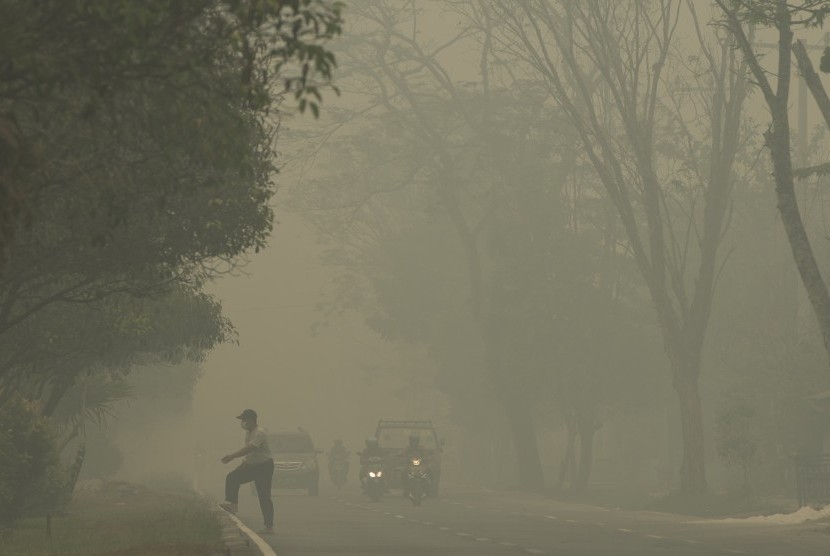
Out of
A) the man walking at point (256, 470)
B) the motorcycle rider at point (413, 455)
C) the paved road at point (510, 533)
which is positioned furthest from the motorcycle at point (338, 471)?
the man walking at point (256, 470)

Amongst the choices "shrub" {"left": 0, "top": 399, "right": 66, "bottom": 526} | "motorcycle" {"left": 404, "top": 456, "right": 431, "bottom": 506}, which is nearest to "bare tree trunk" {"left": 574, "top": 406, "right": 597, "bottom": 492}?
"motorcycle" {"left": 404, "top": 456, "right": 431, "bottom": 506}

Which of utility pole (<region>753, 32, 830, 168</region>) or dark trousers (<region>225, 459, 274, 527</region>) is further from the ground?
utility pole (<region>753, 32, 830, 168</region>)

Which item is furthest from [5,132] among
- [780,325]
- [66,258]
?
[780,325]

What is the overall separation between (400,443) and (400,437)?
43cm

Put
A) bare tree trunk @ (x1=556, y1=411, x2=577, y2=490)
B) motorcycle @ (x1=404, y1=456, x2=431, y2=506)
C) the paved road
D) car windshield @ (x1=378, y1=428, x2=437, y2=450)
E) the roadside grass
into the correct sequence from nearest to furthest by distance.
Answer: the roadside grass
the paved road
motorcycle @ (x1=404, y1=456, x2=431, y2=506)
car windshield @ (x1=378, y1=428, x2=437, y2=450)
bare tree trunk @ (x1=556, y1=411, x2=577, y2=490)

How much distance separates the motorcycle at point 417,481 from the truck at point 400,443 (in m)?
2.41

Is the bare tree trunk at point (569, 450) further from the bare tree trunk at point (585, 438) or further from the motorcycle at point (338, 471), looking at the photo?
the motorcycle at point (338, 471)

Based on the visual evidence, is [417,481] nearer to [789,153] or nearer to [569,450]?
[789,153]

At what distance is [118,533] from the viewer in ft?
74.2

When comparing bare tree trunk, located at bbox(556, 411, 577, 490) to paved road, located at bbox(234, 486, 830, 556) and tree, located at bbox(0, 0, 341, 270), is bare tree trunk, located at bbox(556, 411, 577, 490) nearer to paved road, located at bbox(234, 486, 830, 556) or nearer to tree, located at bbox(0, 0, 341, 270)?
paved road, located at bbox(234, 486, 830, 556)

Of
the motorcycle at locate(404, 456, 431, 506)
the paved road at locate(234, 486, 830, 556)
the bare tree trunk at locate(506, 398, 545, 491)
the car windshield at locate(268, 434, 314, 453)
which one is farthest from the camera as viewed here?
the bare tree trunk at locate(506, 398, 545, 491)

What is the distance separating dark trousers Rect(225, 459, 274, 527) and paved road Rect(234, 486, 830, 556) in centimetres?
53

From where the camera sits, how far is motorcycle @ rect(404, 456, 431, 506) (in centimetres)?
4125

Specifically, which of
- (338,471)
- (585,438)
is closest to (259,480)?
(585,438)
